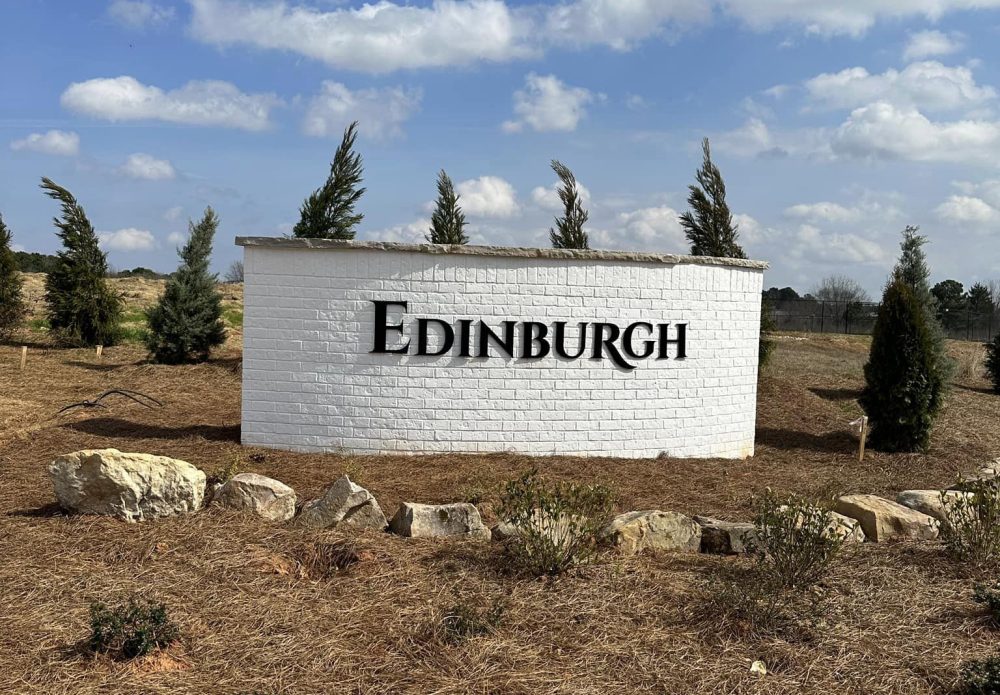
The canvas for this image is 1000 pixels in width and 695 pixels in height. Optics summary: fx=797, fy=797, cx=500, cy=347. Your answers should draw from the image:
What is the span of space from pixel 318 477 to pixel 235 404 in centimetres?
533

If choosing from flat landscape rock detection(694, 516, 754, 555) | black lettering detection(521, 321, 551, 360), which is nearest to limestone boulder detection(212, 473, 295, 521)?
flat landscape rock detection(694, 516, 754, 555)

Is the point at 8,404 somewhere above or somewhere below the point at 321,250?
below

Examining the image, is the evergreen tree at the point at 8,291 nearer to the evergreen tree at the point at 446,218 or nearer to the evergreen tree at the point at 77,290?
the evergreen tree at the point at 77,290

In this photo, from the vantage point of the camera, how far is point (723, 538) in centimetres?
548

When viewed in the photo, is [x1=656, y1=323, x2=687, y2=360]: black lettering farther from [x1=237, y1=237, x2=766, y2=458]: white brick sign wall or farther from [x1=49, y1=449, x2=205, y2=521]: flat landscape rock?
[x1=49, y1=449, x2=205, y2=521]: flat landscape rock

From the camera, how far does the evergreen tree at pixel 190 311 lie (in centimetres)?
1747

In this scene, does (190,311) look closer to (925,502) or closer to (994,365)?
(925,502)

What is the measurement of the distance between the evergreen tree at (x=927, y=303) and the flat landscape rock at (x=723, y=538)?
7.08 m

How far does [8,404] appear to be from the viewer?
11.5 meters

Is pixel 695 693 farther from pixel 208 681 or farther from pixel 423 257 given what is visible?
pixel 423 257

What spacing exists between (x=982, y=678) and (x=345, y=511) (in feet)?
12.3

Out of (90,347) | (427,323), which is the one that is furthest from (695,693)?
(90,347)

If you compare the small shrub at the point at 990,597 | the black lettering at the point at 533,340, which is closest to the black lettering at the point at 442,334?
the black lettering at the point at 533,340

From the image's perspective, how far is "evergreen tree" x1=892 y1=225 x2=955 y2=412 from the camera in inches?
437
